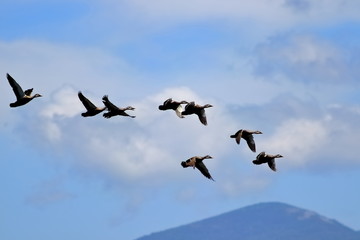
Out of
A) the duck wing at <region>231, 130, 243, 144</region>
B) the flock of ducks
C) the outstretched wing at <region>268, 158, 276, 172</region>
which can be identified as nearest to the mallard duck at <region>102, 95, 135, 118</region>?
the flock of ducks

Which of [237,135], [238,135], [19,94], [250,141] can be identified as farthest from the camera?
[250,141]

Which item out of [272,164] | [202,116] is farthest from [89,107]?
[272,164]

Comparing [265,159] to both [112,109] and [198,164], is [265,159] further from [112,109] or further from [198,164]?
[112,109]

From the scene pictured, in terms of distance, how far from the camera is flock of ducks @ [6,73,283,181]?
92688 mm

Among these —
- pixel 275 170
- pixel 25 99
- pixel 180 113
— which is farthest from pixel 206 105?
pixel 25 99

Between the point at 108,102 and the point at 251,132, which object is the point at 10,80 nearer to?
the point at 108,102

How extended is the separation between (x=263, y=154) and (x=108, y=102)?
48.1 feet

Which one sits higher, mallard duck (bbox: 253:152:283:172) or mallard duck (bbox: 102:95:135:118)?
mallard duck (bbox: 102:95:135:118)

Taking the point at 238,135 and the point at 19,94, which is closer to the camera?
the point at 19,94

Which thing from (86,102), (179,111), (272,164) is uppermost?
(86,102)

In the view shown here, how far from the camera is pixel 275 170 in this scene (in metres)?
92.6

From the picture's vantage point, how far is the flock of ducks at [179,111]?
Answer: 92.7 metres

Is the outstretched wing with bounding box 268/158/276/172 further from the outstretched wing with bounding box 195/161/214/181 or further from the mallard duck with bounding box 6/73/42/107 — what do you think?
the mallard duck with bounding box 6/73/42/107

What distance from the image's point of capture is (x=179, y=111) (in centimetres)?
9394
